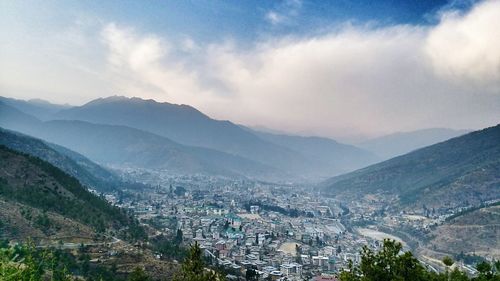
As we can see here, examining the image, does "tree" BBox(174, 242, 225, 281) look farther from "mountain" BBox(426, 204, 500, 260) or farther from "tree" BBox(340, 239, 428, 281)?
"mountain" BBox(426, 204, 500, 260)

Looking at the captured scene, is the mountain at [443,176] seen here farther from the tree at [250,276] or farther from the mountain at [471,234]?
the tree at [250,276]

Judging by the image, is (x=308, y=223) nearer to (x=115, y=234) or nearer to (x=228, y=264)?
(x=228, y=264)

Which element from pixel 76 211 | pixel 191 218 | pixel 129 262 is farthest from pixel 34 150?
pixel 129 262

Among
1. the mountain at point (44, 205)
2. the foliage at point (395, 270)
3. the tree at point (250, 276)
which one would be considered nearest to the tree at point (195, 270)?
the foliage at point (395, 270)

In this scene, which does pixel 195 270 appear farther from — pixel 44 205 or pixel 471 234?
pixel 471 234

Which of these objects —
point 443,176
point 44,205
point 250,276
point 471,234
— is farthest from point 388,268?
point 443,176
